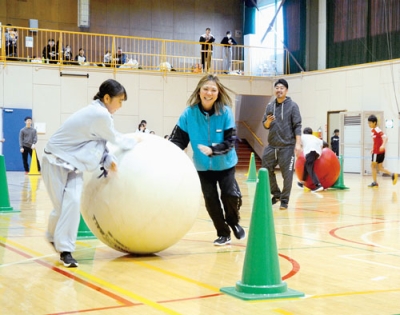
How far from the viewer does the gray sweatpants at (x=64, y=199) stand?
577 cm

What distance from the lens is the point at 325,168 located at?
15.9 metres

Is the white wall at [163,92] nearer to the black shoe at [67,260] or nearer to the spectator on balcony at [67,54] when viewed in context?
the spectator on balcony at [67,54]

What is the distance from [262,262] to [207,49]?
2521cm

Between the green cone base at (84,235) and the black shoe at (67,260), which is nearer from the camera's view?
the black shoe at (67,260)

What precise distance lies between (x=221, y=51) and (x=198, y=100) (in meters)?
23.5

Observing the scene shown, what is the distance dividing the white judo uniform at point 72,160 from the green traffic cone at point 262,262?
5.60 ft

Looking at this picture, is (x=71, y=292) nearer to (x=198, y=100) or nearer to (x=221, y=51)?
(x=198, y=100)

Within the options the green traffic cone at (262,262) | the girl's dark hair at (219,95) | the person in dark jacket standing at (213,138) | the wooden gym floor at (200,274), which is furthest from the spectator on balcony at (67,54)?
the green traffic cone at (262,262)

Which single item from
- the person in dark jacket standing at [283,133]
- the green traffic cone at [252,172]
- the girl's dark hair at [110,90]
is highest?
the girl's dark hair at [110,90]

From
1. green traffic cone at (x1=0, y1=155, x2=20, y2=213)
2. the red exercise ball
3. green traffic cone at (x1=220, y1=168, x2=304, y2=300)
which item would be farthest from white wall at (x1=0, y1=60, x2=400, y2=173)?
green traffic cone at (x1=220, y1=168, x2=304, y2=300)

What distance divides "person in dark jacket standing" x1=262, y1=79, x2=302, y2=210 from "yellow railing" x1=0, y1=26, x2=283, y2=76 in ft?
Answer: 54.0

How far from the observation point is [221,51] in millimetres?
29969

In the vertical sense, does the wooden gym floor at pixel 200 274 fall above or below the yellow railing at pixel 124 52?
below

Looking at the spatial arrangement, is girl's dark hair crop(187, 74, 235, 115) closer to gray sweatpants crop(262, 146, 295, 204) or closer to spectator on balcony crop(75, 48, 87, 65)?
gray sweatpants crop(262, 146, 295, 204)
